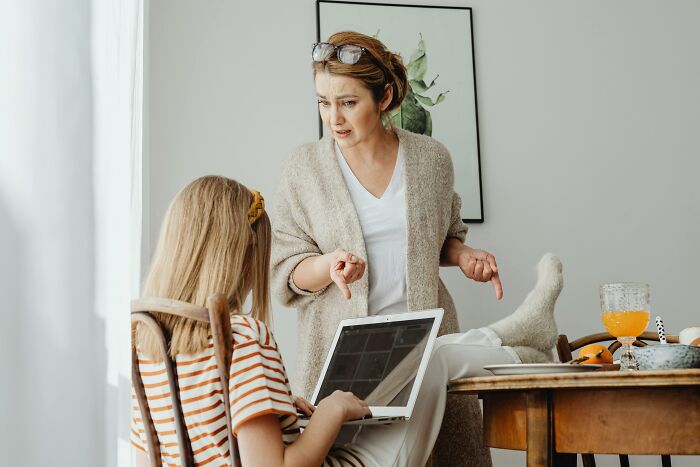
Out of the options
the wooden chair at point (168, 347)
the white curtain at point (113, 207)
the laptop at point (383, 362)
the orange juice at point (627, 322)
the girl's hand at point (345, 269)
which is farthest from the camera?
the girl's hand at point (345, 269)

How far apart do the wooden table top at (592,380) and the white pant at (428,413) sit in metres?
0.14

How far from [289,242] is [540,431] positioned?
3.07 ft

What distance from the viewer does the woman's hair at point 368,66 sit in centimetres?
178

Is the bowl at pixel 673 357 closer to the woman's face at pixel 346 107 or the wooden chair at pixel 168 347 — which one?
the wooden chair at pixel 168 347

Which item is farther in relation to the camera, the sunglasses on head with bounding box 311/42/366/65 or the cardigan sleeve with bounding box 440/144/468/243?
the cardigan sleeve with bounding box 440/144/468/243

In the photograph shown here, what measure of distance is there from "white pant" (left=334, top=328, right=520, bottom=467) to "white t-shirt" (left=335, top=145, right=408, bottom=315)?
1.11ft

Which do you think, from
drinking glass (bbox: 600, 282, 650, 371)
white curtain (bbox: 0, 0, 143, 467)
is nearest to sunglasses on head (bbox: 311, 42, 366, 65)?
drinking glass (bbox: 600, 282, 650, 371)

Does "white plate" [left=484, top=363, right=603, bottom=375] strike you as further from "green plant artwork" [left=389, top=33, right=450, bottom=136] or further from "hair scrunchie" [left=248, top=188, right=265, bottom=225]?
"green plant artwork" [left=389, top=33, right=450, bottom=136]

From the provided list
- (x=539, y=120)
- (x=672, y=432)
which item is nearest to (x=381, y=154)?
(x=539, y=120)

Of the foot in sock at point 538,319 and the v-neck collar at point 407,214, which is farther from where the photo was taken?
the v-neck collar at point 407,214

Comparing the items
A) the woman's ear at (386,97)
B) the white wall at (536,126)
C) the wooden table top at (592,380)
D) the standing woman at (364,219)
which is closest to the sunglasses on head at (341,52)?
the standing woman at (364,219)

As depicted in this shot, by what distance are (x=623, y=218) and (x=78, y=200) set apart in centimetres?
247

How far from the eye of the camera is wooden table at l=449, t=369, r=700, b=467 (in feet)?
3.06

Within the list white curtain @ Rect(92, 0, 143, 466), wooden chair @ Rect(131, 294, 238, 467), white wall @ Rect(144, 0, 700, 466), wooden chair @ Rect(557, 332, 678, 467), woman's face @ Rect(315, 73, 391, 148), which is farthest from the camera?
white wall @ Rect(144, 0, 700, 466)
